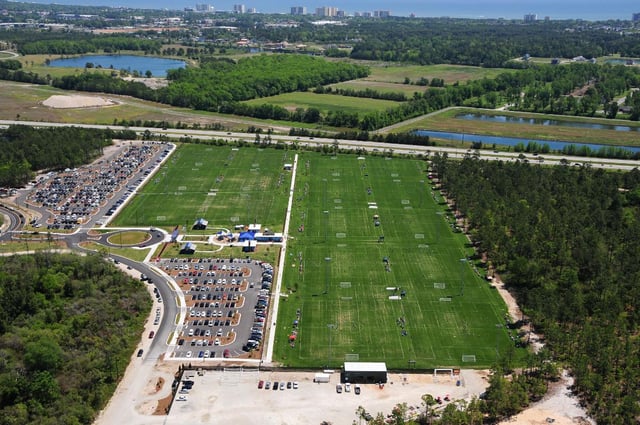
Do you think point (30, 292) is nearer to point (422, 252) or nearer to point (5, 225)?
point (5, 225)

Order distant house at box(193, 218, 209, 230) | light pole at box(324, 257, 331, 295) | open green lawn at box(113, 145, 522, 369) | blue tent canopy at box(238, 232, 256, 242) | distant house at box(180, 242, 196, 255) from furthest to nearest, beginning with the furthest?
1. distant house at box(193, 218, 209, 230)
2. blue tent canopy at box(238, 232, 256, 242)
3. distant house at box(180, 242, 196, 255)
4. light pole at box(324, 257, 331, 295)
5. open green lawn at box(113, 145, 522, 369)

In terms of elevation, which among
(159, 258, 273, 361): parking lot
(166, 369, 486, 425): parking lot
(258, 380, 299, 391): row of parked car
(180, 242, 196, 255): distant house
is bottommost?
(166, 369, 486, 425): parking lot

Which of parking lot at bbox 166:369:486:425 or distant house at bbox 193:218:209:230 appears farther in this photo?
distant house at bbox 193:218:209:230

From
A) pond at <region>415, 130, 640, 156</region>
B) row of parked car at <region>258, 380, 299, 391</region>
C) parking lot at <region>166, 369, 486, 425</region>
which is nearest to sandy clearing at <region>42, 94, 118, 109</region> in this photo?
pond at <region>415, 130, 640, 156</region>

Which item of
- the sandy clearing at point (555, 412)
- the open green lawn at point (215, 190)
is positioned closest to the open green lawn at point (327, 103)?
the open green lawn at point (215, 190)

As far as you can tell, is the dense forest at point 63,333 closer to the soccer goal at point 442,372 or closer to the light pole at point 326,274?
the light pole at point 326,274

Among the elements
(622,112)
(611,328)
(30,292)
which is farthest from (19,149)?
(622,112)

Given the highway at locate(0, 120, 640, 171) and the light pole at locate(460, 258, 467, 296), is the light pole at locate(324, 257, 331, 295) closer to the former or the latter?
the light pole at locate(460, 258, 467, 296)

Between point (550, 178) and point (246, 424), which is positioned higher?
point (550, 178)
